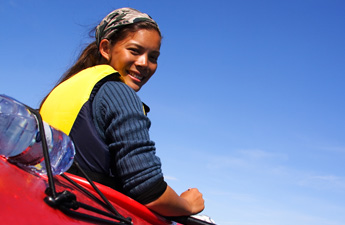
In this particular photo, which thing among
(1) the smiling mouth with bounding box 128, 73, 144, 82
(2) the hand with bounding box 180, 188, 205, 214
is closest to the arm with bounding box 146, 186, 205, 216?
(2) the hand with bounding box 180, 188, 205, 214

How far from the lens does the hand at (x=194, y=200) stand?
2.36 metres

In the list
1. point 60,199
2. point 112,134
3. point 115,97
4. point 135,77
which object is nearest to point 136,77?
point 135,77

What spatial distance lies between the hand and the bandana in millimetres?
1090

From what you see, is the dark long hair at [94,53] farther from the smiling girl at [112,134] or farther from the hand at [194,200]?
the hand at [194,200]

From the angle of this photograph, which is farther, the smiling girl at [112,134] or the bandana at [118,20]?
the bandana at [118,20]

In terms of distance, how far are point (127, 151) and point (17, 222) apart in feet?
3.08

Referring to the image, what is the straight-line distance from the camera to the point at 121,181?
2.00 meters

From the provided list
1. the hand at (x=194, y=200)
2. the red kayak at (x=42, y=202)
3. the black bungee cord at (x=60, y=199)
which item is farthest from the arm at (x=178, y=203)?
the black bungee cord at (x=60, y=199)

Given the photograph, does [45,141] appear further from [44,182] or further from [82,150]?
[82,150]

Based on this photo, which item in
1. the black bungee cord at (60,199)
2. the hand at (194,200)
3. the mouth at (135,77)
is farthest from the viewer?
the mouth at (135,77)

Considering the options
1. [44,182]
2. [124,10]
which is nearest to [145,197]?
[44,182]

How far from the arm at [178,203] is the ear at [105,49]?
101 centimetres

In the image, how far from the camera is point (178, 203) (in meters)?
2.13

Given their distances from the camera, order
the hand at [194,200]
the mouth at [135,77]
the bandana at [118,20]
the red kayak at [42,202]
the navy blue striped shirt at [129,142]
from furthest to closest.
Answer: the mouth at [135,77]
the bandana at [118,20]
the hand at [194,200]
the navy blue striped shirt at [129,142]
the red kayak at [42,202]
